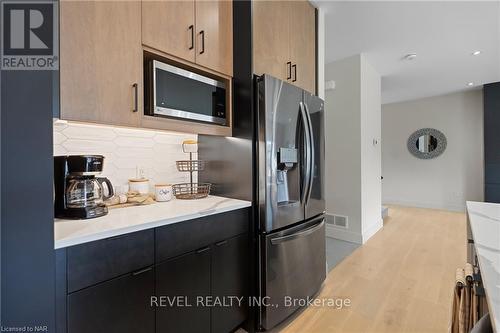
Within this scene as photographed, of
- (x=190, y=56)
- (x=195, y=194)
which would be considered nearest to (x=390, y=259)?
(x=195, y=194)

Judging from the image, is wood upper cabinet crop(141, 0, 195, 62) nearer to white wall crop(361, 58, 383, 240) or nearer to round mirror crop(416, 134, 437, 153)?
white wall crop(361, 58, 383, 240)

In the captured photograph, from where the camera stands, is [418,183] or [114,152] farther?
[418,183]

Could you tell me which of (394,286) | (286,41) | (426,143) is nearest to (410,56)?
(286,41)

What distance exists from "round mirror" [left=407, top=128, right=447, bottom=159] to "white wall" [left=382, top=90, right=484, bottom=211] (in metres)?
0.10

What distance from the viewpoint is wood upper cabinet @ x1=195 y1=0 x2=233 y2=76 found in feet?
5.18

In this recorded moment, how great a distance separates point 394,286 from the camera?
227 cm

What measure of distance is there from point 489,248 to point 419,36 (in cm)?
295

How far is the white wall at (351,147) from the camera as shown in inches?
134

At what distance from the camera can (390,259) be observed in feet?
9.46

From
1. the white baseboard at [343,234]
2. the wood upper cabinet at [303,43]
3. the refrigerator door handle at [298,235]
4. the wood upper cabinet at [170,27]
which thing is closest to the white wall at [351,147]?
the white baseboard at [343,234]

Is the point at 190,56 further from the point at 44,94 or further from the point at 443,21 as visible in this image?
the point at 443,21

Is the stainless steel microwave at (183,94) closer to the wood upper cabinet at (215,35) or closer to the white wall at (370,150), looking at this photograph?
the wood upper cabinet at (215,35)

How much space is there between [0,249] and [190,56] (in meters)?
1.26

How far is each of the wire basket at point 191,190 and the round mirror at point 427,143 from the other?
19.9 ft
